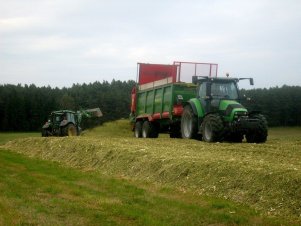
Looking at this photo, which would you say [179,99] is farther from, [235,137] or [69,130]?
[69,130]

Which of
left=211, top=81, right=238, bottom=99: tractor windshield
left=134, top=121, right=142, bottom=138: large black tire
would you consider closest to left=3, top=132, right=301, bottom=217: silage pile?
left=211, top=81, right=238, bottom=99: tractor windshield

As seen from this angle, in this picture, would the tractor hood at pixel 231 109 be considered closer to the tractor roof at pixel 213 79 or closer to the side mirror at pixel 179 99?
the tractor roof at pixel 213 79

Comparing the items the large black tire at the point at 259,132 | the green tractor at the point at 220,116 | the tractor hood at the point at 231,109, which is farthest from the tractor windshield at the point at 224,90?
the large black tire at the point at 259,132

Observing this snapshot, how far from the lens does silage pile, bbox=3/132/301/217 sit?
25.7 ft

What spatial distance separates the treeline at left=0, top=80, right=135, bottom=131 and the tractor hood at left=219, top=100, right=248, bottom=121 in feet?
172

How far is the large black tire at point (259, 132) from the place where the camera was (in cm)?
1681

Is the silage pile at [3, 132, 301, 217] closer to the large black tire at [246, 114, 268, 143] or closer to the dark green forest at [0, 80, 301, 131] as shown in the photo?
the large black tire at [246, 114, 268, 143]

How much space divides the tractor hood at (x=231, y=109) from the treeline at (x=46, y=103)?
5247 cm

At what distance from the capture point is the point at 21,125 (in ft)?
257

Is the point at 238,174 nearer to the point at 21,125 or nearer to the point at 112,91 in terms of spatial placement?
the point at 21,125

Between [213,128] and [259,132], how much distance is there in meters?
1.57

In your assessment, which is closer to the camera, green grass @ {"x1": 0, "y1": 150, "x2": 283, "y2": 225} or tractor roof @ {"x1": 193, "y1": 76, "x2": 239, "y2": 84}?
green grass @ {"x1": 0, "y1": 150, "x2": 283, "y2": 225}

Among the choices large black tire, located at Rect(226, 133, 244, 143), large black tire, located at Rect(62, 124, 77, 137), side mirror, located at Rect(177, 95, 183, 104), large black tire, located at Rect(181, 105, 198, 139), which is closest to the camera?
large black tire, located at Rect(226, 133, 244, 143)

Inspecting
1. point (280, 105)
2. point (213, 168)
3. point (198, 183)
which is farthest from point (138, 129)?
point (280, 105)
